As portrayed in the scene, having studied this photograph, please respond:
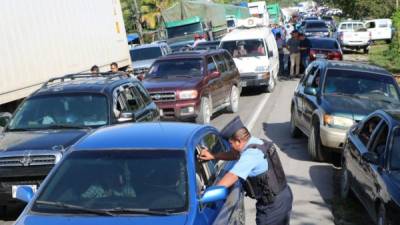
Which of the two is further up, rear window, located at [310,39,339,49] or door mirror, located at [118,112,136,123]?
door mirror, located at [118,112,136,123]

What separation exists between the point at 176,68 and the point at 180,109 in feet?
6.22

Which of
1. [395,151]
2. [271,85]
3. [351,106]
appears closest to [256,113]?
[271,85]

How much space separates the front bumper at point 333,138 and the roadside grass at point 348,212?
1.55 metres

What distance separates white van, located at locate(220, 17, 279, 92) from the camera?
21266mm

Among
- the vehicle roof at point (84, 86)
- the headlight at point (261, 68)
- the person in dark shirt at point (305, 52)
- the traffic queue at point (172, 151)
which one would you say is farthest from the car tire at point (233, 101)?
A: the person in dark shirt at point (305, 52)

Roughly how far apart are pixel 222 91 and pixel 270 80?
5.41 meters

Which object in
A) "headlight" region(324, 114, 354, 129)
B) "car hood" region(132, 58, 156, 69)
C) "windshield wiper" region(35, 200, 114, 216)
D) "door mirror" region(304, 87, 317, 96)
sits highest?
"windshield wiper" region(35, 200, 114, 216)

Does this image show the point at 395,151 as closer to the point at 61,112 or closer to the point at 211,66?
the point at 61,112

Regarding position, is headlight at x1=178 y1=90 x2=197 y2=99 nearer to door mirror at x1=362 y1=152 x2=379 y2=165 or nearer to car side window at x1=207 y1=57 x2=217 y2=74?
car side window at x1=207 y1=57 x2=217 y2=74

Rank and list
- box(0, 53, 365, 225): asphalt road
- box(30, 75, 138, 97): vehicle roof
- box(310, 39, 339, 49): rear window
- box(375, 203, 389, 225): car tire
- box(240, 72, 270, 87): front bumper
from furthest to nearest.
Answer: box(310, 39, 339, 49): rear window → box(240, 72, 270, 87): front bumper → box(30, 75, 138, 97): vehicle roof → box(0, 53, 365, 225): asphalt road → box(375, 203, 389, 225): car tire

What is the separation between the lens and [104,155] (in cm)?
516

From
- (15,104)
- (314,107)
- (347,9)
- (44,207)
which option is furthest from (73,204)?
(347,9)

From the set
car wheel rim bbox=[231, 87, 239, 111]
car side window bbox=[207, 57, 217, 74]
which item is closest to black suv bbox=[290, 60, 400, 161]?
car side window bbox=[207, 57, 217, 74]

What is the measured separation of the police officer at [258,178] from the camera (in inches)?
199
